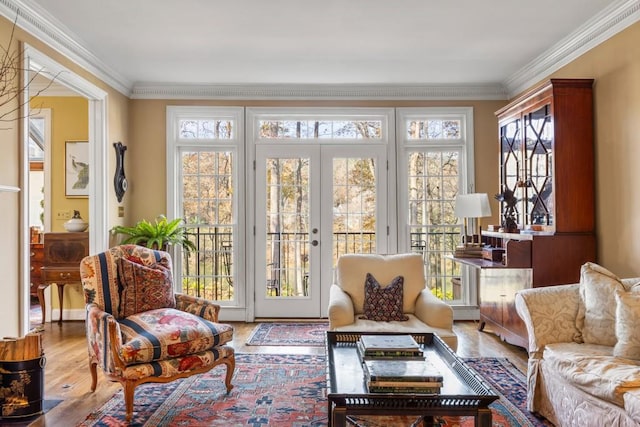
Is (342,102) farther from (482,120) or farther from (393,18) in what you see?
(393,18)

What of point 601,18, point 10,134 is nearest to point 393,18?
point 601,18

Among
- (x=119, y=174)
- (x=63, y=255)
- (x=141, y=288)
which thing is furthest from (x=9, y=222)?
(x=63, y=255)

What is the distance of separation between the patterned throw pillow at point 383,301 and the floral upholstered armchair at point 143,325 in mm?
1049

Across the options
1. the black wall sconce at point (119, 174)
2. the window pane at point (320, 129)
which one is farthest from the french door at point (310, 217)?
the black wall sconce at point (119, 174)

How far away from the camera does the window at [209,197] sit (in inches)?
222

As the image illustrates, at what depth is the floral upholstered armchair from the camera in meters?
2.87

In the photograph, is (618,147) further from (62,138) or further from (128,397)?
(62,138)

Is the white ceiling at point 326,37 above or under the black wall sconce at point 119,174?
above

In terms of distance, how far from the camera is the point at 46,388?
341 centimetres

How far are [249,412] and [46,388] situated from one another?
152 centimetres

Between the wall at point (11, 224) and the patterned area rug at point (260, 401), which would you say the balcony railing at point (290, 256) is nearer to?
the patterned area rug at point (260, 401)

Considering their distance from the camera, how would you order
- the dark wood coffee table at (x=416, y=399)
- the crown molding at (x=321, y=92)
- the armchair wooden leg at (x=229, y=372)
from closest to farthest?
the dark wood coffee table at (x=416, y=399), the armchair wooden leg at (x=229, y=372), the crown molding at (x=321, y=92)

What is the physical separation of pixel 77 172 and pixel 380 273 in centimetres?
383

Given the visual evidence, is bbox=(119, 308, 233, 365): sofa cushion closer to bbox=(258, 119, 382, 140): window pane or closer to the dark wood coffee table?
the dark wood coffee table
